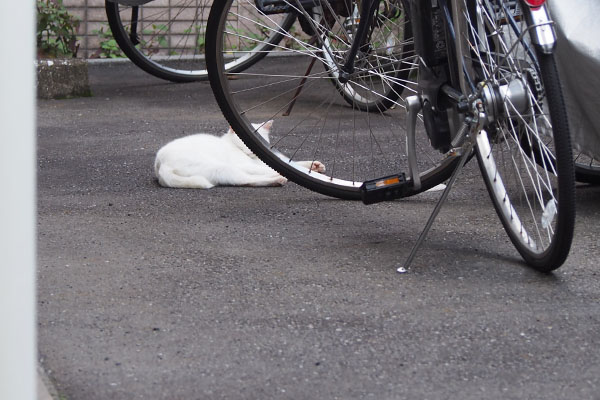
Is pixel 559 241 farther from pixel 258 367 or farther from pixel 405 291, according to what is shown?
pixel 258 367

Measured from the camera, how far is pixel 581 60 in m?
3.01

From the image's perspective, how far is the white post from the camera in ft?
4.66

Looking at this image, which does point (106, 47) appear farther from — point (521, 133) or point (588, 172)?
point (521, 133)

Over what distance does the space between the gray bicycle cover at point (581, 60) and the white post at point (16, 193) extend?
2.06 metres

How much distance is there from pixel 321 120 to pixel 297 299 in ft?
8.30

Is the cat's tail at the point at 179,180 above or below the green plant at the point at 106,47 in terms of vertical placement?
above

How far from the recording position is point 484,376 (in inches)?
83.0

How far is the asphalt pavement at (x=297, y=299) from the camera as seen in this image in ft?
6.90

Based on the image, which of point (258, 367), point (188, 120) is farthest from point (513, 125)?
point (188, 120)

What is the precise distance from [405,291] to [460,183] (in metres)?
1.28

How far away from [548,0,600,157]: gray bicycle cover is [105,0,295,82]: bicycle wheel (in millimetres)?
2779

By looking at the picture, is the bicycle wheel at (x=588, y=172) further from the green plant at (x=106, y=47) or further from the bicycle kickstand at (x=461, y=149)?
the green plant at (x=106, y=47)

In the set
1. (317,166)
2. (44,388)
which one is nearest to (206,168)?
(317,166)

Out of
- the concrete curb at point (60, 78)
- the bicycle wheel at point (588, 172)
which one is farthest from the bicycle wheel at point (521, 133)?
the concrete curb at point (60, 78)
